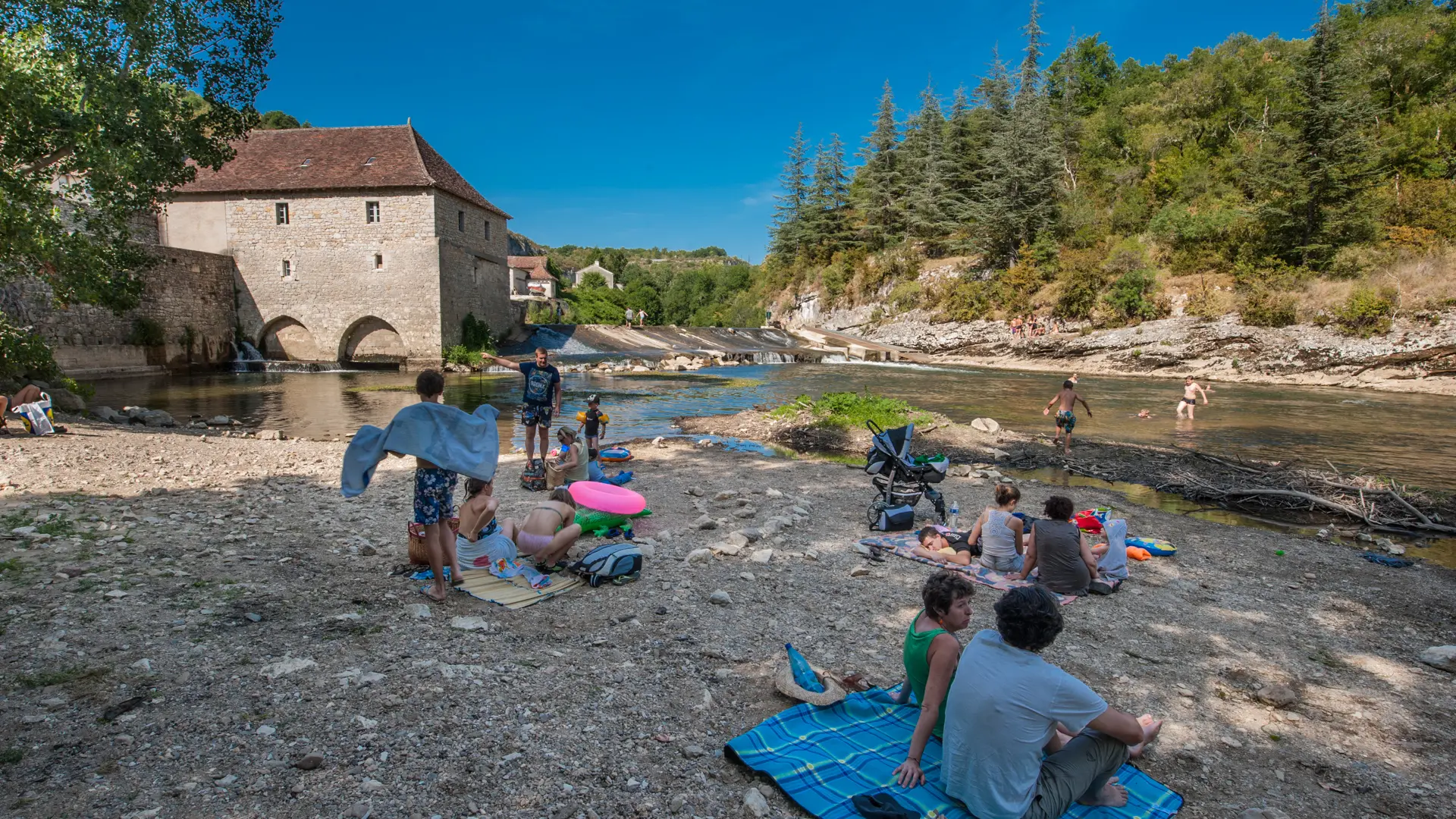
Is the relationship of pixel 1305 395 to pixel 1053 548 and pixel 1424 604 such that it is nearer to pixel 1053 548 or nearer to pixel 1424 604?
pixel 1424 604

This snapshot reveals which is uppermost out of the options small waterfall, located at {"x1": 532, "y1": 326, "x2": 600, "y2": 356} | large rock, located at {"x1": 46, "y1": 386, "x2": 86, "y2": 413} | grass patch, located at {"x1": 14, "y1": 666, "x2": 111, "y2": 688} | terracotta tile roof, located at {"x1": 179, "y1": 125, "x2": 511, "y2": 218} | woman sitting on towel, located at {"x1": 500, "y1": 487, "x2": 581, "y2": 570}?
terracotta tile roof, located at {"x1": 179, "y1": 125, "x2": 511, "y2": 218}

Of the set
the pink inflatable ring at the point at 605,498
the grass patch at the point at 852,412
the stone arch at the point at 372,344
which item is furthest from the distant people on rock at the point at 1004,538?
the stone arch at the point at 372,344

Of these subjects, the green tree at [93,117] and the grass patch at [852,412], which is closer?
the green tree at [93,117]

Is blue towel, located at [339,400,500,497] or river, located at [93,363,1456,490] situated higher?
blue towel, located at [339,400,500,497]

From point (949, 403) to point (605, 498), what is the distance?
15596 mm

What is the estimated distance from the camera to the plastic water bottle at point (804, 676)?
384 centimetres

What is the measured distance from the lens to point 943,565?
6.44 m

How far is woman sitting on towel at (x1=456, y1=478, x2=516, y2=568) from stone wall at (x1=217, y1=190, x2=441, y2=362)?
1051 inches

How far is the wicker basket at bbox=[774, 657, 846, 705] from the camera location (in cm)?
375

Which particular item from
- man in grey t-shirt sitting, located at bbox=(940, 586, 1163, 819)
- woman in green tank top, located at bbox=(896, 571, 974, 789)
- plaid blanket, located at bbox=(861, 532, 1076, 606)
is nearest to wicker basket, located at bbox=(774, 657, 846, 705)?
woman in green tank top, located at bbox=(896, 571, 974, 789)

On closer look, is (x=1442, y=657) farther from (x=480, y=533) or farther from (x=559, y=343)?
(x=559, y=343)

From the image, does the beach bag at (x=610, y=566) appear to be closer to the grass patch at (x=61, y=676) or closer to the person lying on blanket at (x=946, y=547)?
the person lying on blanket at (x=946, y=547)

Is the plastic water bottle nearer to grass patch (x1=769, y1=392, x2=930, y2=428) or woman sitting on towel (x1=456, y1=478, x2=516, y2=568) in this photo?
woman sitting on towel (x1=456, y1=478, x2=516, y2=568)

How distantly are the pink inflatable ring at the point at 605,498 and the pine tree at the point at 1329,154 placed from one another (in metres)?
34.1
